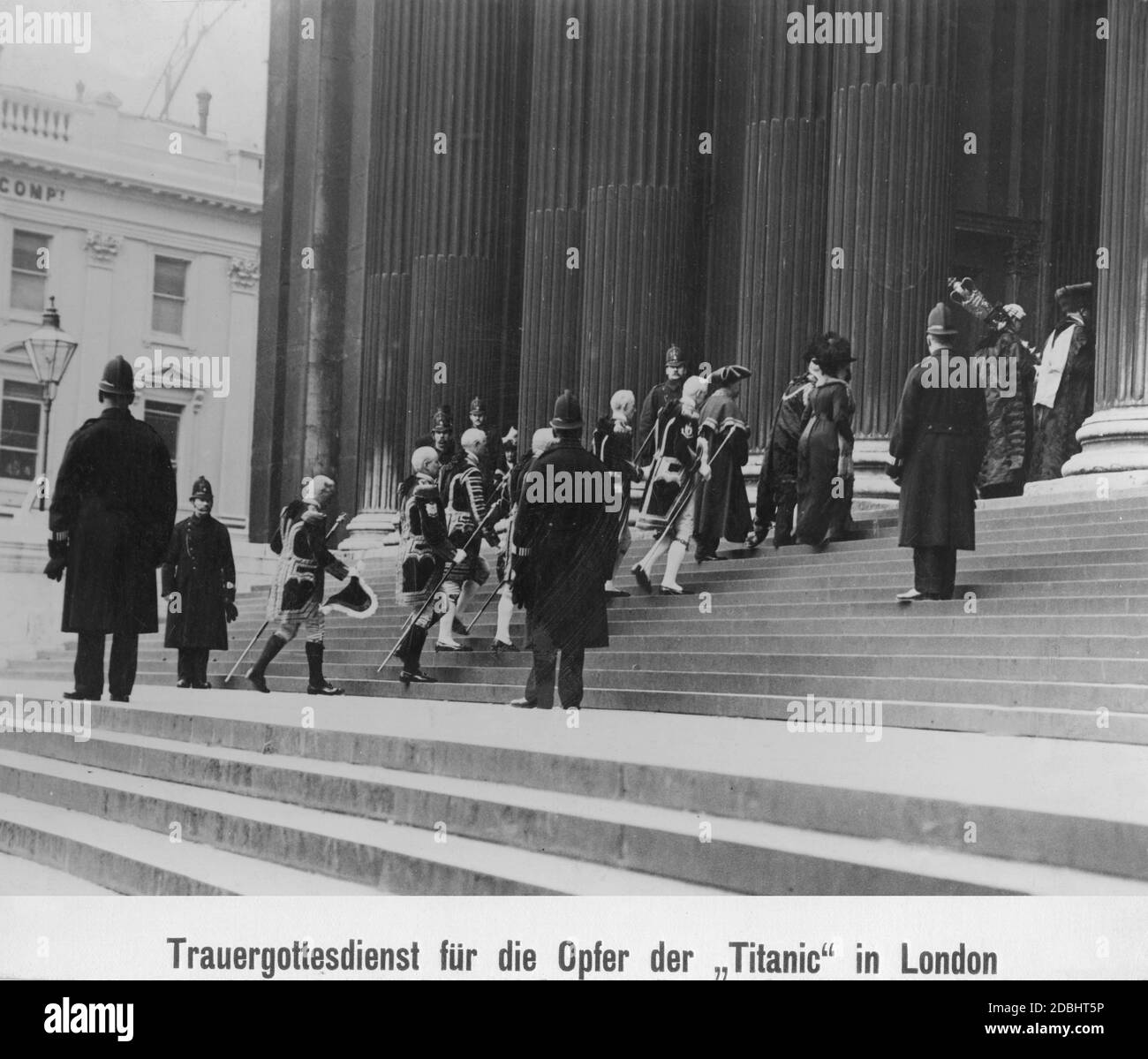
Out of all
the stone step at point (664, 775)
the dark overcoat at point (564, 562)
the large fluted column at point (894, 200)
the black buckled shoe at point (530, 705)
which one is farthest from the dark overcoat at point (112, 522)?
the large fluted column at point (894, 200)

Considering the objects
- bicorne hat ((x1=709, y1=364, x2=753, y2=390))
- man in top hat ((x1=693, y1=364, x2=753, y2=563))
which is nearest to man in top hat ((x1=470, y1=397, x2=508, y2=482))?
bicorne hat ((x1=709, y1=364, x2=753, y2=390))

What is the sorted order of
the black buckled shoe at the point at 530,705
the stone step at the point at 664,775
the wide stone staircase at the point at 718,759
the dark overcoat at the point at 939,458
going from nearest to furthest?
the stone step at the point at 664,775, the wide stone staircase at the point at 718,759, the black buckled shoe at the point at 530,705, the dark overcoat at the point at 939,458

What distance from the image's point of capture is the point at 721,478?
13.8 m

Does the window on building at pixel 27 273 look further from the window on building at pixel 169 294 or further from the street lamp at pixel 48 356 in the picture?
the street lamp at pixel 48 356

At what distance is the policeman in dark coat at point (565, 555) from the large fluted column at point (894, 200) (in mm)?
5580

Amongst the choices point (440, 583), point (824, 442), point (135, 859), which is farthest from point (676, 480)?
point (135, 859)

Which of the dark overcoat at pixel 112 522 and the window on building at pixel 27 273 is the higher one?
the window on building at pixel 27 273

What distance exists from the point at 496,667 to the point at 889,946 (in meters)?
8.77

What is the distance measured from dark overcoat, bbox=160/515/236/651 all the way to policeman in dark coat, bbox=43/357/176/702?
4.83 meters

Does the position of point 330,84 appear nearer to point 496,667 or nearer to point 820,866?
point 496,667

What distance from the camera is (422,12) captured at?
21891mm

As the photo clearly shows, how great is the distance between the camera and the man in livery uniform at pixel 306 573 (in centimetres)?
1359

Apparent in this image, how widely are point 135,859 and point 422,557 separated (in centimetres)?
659
